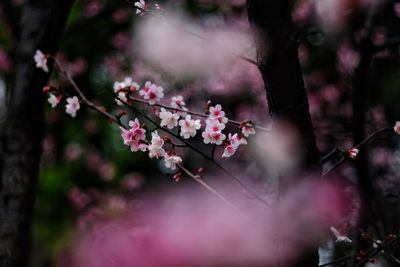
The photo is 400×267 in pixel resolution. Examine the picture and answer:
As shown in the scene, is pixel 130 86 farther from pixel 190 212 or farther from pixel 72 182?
pixel 72 182

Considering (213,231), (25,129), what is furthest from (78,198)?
(213,231)

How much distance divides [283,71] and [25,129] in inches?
63.2

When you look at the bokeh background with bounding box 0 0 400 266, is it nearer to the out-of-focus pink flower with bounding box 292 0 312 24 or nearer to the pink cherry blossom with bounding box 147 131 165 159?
the out-of-focus pink flower with bounding box 292 0 312 24

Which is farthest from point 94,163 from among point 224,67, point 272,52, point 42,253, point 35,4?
point 272,52

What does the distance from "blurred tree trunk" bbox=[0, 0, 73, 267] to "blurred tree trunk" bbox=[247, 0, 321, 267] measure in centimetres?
152

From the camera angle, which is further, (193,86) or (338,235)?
(193,86)

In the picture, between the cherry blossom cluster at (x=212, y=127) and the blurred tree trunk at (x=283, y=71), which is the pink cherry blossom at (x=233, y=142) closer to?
the cherry blossom cluster at (x=212, y=127)

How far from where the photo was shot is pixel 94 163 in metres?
5.43

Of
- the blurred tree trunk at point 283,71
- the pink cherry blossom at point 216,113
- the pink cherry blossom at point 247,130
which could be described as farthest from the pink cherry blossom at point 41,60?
the blurred tree trunk at point 283,71

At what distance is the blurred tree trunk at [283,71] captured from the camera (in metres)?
1.32

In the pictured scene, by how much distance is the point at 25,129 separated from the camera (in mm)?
2668

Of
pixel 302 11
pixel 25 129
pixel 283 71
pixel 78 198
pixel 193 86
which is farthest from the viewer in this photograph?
pixel 78 198

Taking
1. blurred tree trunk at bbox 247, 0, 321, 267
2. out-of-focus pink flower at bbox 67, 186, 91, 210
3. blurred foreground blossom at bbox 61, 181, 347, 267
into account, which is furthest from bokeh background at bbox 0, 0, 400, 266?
blurred tree trunk at bbox 247, 0, 321, 267

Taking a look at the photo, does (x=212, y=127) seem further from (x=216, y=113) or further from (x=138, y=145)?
(x=138, y=145)
